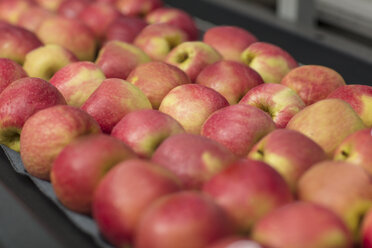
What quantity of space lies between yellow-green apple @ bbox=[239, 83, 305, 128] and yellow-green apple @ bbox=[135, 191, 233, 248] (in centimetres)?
46

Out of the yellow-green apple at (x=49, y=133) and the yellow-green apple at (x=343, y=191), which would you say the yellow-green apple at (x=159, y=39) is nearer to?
the yellow-green apple at (x=49, y=133)

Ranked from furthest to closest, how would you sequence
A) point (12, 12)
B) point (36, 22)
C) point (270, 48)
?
point (12, 12)
point (36, 22)
point (270, 48)

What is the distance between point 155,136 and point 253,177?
0.82ft

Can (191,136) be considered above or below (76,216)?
above

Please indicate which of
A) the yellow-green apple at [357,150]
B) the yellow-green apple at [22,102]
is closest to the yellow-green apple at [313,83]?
the yellow-green apple at [357,150]

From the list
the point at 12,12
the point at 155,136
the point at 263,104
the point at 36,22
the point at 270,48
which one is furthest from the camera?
the point at 12,12

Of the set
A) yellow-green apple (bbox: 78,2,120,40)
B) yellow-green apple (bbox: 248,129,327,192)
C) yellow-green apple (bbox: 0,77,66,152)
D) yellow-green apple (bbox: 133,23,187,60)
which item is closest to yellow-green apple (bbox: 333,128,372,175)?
yellow-green apple (bbox: 248,129,327,192)

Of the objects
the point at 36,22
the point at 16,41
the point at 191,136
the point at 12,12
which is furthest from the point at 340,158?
the point at 12,12

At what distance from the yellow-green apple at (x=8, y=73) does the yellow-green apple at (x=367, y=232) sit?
817mm

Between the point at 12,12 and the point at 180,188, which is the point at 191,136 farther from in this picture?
the point at 12,12

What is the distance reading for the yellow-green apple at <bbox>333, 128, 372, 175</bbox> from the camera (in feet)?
2.58

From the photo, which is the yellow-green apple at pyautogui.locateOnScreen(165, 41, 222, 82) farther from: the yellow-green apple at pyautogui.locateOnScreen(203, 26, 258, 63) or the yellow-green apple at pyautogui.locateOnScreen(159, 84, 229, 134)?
the yellow-green apple at pyautogui.locateOnScreen(159, 84, 229, 134)

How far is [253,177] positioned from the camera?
2.24 ft

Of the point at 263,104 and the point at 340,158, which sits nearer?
the point at 340,158
